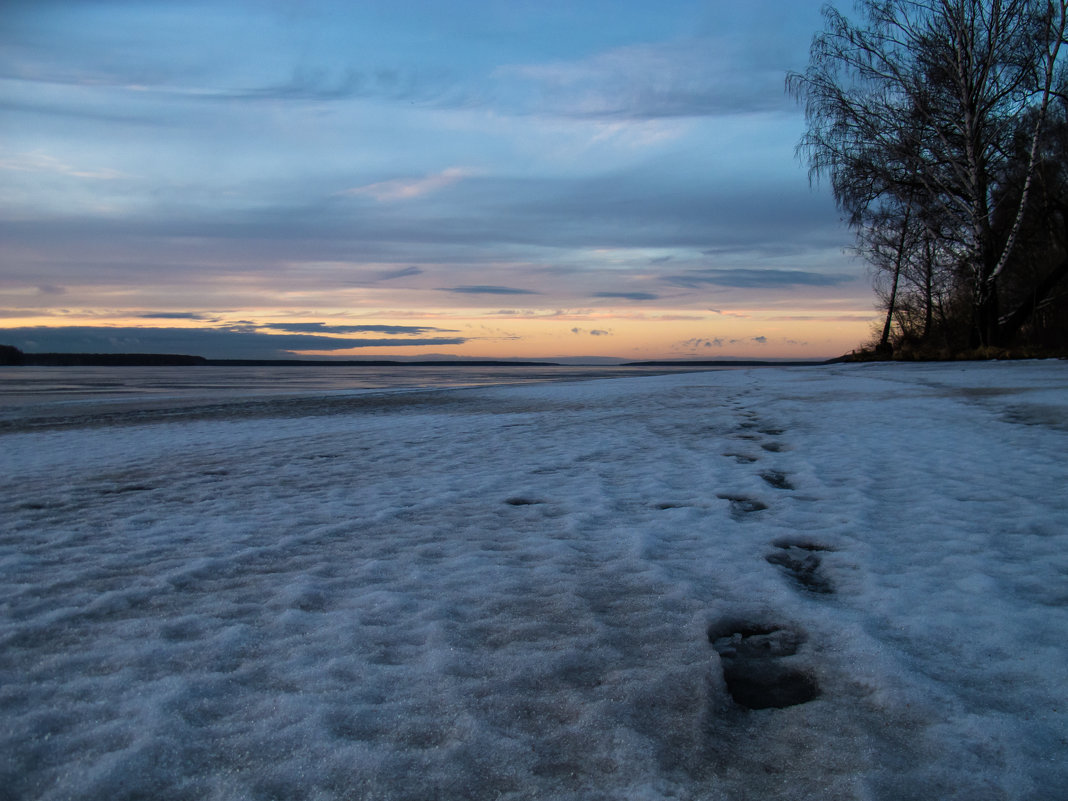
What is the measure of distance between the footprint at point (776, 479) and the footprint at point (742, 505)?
0.55m

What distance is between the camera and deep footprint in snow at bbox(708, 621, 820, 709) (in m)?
2.26

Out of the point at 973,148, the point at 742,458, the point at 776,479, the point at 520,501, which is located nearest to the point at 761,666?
the point at 520,501

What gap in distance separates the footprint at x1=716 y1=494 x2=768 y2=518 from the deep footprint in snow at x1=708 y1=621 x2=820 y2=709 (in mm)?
1838

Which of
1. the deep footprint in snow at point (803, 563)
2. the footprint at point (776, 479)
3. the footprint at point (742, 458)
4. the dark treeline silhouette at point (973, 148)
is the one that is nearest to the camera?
the deep footprint in snow at point (803, 563)

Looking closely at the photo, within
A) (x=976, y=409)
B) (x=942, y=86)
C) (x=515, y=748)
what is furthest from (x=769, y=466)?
(x=942, y=86)

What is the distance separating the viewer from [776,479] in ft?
18.8

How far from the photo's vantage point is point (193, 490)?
5832mm

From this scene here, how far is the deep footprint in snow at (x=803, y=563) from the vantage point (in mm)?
3247

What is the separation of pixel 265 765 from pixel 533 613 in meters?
1.33

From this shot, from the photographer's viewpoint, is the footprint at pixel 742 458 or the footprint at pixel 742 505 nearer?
the footprint at pixel 742 505

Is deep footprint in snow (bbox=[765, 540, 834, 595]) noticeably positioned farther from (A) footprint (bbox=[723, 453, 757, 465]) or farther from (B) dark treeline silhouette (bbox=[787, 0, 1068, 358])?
(B) dark treeline silhouette (bbox=[787, 0, 1068, 358])

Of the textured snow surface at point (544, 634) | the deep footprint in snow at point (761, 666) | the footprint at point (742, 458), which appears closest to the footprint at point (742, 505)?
the textured snow surface at point (544, 634)

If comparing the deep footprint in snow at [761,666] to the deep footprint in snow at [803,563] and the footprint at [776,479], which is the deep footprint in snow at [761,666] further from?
the footprint at [776,479]

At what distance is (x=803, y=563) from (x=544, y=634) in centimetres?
164
